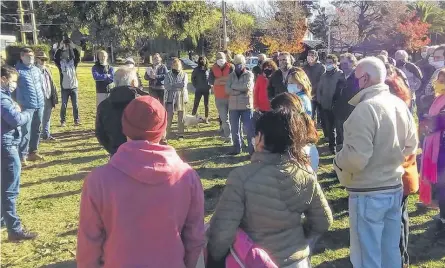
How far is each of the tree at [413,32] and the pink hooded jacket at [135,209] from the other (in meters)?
38.0

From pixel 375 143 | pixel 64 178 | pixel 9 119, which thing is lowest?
pixel 64 178

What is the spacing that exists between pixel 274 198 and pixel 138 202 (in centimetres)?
73

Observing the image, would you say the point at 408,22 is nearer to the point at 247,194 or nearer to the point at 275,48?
the point at 275,48

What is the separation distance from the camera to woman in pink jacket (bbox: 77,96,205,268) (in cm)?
203

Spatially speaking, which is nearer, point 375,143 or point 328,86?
point 375,143

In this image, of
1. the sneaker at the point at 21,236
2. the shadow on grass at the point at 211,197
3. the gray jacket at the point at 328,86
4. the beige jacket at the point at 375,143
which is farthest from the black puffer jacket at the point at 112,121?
the gray jacket at the point at 328,86

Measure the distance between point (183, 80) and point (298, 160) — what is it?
7.15 m

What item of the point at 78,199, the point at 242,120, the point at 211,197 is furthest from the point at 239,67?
the point at 78,199

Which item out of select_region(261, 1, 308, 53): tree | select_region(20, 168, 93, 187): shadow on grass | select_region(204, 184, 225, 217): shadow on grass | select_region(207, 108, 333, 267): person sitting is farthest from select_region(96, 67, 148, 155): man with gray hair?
select_region(261, 1, 308, 53): tree

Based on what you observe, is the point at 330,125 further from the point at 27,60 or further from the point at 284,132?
the point at 284,132

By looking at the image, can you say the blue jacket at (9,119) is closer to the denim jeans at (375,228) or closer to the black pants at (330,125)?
the denim jeans at (375,228)

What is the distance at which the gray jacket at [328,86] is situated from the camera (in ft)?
25.3

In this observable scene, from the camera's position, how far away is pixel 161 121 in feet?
7.13

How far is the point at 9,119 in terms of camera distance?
4.36 metres
